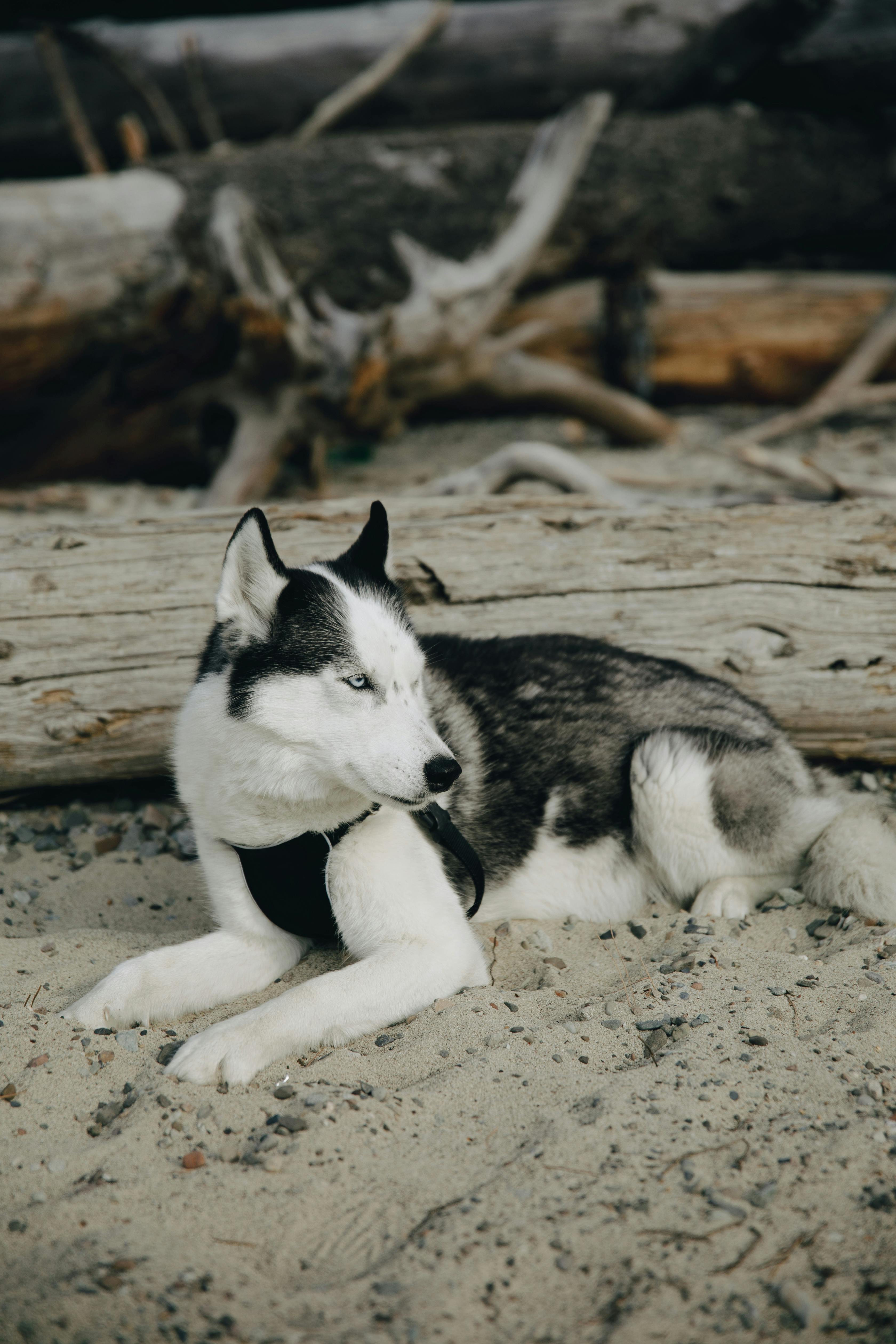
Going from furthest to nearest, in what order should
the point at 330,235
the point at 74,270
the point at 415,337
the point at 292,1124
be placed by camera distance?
the point at 330,235, the point at 415,337, the point at 74,270, the point at 292,1124

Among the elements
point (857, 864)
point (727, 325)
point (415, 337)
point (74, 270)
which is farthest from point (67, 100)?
point (857, 864)

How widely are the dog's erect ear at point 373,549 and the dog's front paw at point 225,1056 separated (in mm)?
1491

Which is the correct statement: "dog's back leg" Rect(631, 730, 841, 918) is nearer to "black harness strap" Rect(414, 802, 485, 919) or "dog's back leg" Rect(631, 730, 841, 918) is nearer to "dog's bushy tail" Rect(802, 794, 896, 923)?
"dog's bushy tail" Rect(802, 794, 896, 923)

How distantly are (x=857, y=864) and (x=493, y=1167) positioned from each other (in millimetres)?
1860

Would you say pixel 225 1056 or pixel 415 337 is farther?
pixel 415 337

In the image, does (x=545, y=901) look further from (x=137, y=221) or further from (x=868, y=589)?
(x=137, y=221)

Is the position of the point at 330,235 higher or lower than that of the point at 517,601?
higher

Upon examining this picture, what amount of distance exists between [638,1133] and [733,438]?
7.10 m

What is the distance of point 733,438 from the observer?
28.2ft

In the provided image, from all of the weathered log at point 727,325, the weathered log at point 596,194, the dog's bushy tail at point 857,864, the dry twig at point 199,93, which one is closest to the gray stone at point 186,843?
the dog's bushy tail at point 857,864

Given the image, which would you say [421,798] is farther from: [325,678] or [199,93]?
[199,93]

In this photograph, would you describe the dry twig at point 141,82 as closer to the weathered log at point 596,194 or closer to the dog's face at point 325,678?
the weathered log at point 596,194

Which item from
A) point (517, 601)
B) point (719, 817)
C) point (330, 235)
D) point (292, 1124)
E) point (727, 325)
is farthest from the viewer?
point (727, 325)

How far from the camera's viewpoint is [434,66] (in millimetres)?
9938
